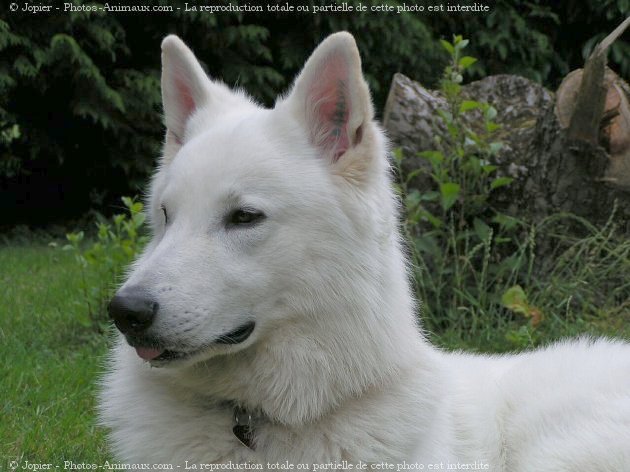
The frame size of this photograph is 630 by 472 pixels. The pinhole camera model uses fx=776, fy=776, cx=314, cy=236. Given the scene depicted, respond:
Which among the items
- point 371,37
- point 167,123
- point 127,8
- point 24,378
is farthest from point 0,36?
point 167,123

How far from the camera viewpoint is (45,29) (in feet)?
29.5

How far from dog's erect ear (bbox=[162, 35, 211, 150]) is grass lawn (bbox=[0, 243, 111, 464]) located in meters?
1.56

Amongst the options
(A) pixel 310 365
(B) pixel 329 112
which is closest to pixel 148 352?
(A) pixel 310 365

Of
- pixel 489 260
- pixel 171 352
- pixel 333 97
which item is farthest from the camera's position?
pixel 489 260

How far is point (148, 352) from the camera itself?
242cm

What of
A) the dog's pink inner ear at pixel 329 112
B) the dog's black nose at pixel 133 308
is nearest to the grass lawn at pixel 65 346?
the dog's black nose at pixel 133 308

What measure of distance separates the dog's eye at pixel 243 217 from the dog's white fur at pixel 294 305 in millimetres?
22

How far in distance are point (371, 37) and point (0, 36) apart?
165 inches

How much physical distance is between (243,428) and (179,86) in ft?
4.43

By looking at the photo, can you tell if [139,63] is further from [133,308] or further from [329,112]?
[133,308]

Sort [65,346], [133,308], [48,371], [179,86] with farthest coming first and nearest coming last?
[65,346]
[48,371]
[179,86]
[133,308]

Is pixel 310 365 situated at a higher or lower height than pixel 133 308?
lower

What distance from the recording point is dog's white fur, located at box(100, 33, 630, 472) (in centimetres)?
252

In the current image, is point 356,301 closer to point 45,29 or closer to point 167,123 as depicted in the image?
point 167,123
